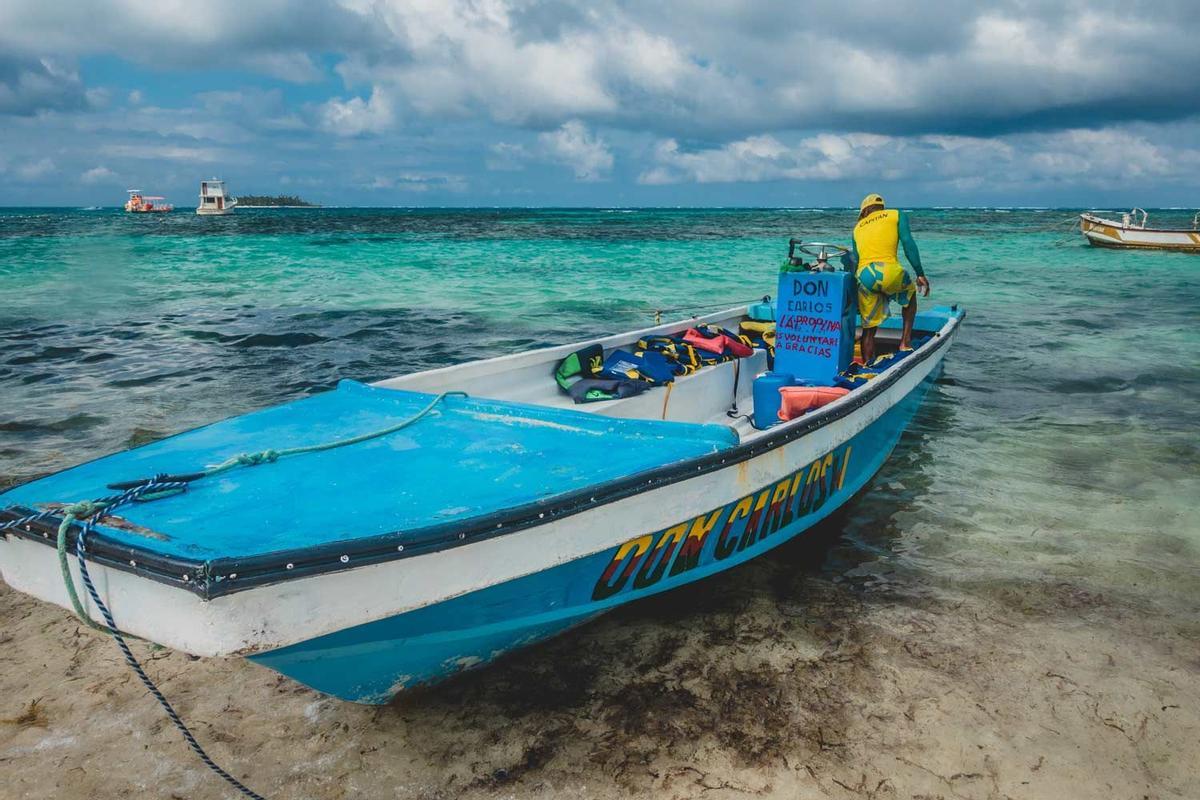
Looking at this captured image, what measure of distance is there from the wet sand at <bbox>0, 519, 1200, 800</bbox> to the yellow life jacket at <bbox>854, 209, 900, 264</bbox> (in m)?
4.32

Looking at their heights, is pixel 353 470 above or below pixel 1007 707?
above

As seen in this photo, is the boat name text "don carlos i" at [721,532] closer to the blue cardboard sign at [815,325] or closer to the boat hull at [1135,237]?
the blue cardboard sign at [815,325]

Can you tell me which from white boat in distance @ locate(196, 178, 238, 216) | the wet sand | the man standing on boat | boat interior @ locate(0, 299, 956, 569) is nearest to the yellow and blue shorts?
the man standing on boat

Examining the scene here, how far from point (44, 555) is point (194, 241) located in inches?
1818

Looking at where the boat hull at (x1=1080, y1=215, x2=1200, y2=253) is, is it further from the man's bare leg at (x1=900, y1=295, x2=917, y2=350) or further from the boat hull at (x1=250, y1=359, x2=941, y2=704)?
the boat hull at (x1=250, y1=359, x2=941, y2=704)

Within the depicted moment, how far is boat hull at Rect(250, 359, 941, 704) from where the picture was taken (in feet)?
10.2

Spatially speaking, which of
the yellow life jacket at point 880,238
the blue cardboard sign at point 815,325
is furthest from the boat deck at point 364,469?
the yellow life jacket at point 880,238

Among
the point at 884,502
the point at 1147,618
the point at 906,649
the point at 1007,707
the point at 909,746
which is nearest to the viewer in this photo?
the point at 909,746

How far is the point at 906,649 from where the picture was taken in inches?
173

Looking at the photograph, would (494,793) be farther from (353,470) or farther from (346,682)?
(353,470)

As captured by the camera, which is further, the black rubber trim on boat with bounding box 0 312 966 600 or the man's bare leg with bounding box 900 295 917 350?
the man's bare leg with bounding box 900 295 917 350

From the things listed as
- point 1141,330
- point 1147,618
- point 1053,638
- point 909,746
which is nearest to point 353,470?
point 909,746

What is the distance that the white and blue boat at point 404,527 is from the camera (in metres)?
2.66

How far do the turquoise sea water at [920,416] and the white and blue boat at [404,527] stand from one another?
1.65 m
